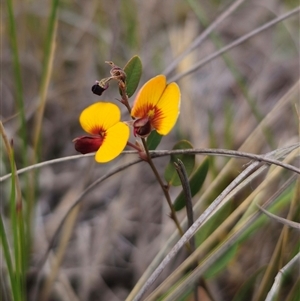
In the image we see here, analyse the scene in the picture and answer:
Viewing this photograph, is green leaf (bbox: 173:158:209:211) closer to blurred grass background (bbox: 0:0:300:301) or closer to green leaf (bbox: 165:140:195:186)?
green leaf (bbox: 165:140:195:186)

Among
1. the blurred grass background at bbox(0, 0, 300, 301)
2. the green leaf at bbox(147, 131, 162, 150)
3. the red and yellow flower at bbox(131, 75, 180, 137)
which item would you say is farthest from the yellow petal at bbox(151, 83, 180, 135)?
the blurred grass background at bbox(0, 0, 300, 301)

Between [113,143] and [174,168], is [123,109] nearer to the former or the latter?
[174,168]

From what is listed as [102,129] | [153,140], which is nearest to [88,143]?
[102,129]

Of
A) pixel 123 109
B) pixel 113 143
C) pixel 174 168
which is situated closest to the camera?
pixel 113 143

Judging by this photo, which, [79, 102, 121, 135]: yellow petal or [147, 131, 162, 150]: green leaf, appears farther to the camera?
[147, 131, 162, 150]: green leaf

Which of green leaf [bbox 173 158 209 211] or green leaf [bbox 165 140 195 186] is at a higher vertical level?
green leaf [bbox 165 140 195 186]

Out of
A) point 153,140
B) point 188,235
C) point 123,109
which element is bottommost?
point 188,235

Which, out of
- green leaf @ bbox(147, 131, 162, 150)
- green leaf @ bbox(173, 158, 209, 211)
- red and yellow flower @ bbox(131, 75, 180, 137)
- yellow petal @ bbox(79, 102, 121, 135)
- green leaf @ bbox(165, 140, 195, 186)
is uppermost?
yellow petal @ bbox(79, 102, 121, 135)
